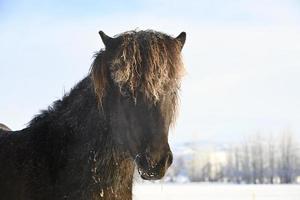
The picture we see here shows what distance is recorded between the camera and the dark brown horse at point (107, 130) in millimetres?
4594

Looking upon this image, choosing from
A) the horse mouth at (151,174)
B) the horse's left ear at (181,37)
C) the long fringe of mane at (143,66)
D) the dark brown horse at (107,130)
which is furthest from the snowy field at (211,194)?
the horse mouth at (151,174)

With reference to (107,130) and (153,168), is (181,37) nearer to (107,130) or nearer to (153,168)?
(107,130)

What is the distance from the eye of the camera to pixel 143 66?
475cm

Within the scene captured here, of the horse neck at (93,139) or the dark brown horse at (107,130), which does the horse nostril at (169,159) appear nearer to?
the dark brown horse at (107,130)

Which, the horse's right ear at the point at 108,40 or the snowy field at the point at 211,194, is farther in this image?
the snowy field at the point at 211,194

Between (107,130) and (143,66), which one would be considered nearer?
(143,66)

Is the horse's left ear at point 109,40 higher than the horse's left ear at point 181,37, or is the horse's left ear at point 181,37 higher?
the horse's left ear at point 181,37

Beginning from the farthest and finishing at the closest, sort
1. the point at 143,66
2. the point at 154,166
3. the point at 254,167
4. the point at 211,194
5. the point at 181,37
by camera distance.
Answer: the point at 254,167, the point at 211,194, the point at 181,37, the point at 143,66, the point at 154,166

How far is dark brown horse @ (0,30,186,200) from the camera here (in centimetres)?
459

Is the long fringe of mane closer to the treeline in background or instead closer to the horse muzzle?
the horse muzzle

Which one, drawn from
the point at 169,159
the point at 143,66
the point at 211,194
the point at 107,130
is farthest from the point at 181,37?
the point at 211,194

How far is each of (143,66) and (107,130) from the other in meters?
0.71

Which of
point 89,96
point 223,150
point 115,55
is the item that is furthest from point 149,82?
point 223,150

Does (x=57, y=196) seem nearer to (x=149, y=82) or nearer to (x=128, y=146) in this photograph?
(x=128, y=146)
